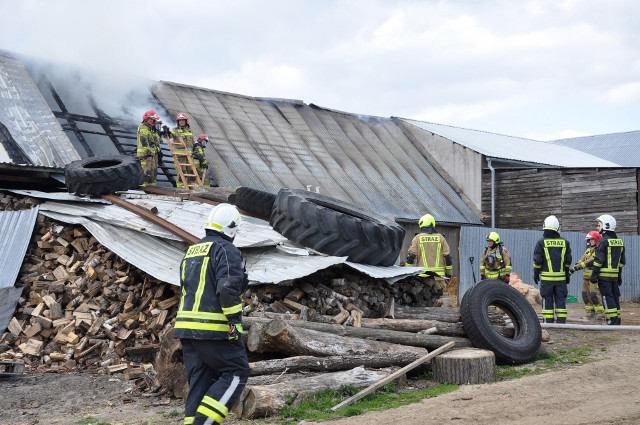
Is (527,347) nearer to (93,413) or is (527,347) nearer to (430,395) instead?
(430,395)

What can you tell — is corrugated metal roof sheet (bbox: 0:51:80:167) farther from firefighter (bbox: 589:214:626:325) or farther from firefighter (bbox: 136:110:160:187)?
firefighter (bbox: 589:214:626:325)

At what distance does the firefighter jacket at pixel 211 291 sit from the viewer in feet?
19.7

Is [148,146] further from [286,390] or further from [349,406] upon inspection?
[349,406]

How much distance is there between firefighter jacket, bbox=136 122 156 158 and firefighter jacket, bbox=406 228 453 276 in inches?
222

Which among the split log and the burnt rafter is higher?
the burnt rafter

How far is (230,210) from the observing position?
6418 mm

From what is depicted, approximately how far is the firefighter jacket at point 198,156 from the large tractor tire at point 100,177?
2.47 meters

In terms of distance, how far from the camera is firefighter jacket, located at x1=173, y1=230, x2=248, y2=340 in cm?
602

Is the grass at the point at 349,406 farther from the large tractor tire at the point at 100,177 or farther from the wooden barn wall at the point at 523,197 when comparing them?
the wooden barn wall at the point at 523,197

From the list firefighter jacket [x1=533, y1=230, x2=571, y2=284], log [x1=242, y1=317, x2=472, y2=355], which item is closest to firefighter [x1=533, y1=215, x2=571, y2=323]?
firefighter jacket [x1=533, y1=230, x2=571, y2=284]

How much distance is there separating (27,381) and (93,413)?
2.10 m

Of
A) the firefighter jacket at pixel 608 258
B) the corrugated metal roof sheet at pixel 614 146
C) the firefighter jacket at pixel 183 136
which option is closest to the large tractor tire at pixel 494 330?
the firefighter jacket at pixel 608 258

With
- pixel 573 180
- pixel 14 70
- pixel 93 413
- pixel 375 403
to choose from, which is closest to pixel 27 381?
pixel 93 413

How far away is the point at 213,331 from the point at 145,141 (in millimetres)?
10071
